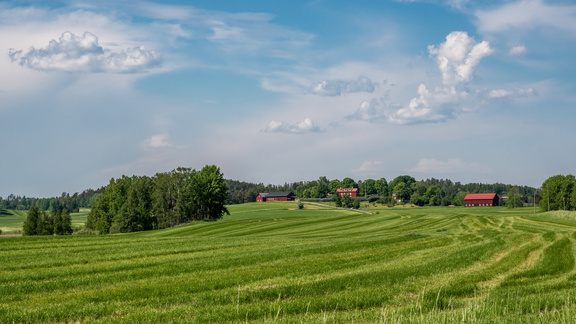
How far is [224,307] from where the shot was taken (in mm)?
12156

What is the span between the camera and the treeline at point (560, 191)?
121250mm

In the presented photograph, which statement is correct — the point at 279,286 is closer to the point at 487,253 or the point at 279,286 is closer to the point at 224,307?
the point at 224,307

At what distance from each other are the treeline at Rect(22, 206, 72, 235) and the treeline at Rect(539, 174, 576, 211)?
123 meters

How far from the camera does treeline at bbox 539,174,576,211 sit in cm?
12125

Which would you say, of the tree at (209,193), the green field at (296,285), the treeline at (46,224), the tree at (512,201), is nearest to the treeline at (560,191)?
the tree at (512,201)

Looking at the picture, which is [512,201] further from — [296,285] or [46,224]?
[296,285]

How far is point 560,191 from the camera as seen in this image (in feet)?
403

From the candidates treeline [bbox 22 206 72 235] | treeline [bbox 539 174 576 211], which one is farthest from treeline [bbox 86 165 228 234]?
treeline [bbox 539 174 576 211]

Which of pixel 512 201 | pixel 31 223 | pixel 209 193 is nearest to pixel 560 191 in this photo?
pixel 512 201

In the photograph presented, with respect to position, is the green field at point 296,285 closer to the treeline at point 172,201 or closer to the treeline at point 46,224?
the treeline at point 172,201

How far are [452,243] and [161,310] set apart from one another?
955 inches

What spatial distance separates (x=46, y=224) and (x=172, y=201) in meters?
43.6

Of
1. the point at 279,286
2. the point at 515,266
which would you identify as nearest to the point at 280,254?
the point at 279,286

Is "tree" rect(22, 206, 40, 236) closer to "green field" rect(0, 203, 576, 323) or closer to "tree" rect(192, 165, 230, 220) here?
"tree" rect(192, 165, 230, 220)
